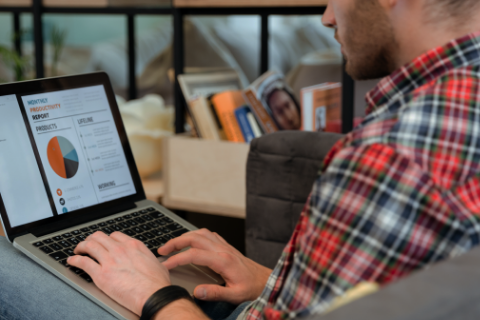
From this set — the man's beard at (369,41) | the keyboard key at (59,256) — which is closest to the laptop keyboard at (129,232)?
the keyboard key at (59,256)

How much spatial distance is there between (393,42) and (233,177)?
0.98 meters

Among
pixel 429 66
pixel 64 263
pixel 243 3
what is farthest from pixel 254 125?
pixel 429 66

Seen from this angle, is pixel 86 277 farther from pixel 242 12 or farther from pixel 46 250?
pixel 242 12

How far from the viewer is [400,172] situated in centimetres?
47

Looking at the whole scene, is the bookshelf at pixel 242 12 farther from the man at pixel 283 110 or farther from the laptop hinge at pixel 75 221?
the laptop hinge at pixel 75 221

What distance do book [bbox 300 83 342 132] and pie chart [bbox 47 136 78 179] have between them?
30.0 inches

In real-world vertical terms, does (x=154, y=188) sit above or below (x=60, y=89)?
below

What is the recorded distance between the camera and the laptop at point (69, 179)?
0.79 meters

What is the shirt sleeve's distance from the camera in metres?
0.47

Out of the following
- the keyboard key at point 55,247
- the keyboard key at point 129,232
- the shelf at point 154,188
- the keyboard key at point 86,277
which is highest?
the keyboard key at point 55,247

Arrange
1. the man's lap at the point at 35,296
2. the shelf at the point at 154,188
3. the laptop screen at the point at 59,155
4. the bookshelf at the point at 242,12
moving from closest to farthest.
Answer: the man's lap at the point at 35,296 < the laptop screen at the point at 59,155 < the bookshelf at the point at 242,12 < the shelf at the point at 154,188

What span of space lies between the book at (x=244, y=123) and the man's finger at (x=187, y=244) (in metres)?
0.76

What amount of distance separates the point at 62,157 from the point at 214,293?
1.11ft

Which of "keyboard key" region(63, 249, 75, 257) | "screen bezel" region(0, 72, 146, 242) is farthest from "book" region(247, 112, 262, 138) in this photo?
"keyboard key" region(63, 249, 75, 257)
